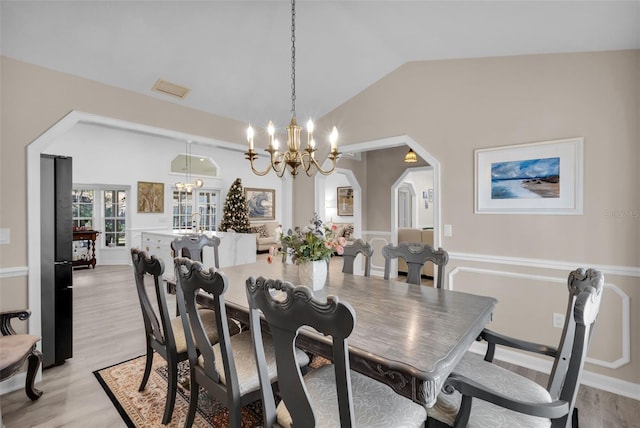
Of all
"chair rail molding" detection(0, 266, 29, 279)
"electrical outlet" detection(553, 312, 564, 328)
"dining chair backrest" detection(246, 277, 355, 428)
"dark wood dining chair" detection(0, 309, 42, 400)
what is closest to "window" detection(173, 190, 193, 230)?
"chair rail molding" detection(0, 266, 29, 279)

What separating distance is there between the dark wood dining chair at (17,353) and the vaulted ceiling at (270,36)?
6.29ft

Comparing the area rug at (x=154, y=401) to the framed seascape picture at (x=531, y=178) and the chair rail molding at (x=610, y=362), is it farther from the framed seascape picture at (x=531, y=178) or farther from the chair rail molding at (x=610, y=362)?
the framed seascape picture at (x=531, y=178)

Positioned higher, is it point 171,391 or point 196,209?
point 196,209

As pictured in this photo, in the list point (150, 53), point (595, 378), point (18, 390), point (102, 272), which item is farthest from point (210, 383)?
point (102, 272)

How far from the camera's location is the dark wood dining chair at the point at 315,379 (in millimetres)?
947

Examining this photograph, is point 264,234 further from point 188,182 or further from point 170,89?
point 170,89

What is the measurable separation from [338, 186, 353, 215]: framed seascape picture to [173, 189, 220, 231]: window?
403 cm

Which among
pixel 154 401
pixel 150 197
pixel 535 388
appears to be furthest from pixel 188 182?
pixel 535 388

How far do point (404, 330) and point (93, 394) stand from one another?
2314 millimetres

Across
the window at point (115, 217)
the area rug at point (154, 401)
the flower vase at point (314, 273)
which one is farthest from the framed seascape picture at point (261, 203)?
the flower vase at point (314, 273)

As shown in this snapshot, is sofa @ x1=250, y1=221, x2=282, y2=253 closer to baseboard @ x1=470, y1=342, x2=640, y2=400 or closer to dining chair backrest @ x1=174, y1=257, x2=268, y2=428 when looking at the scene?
baseboard @ x1=470, y1=342, x2=640, y2=400

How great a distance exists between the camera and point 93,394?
224 cm

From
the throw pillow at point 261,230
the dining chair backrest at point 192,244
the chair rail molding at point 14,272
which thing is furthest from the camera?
the throw pillow at point 261,230

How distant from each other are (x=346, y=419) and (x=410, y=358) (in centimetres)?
31
